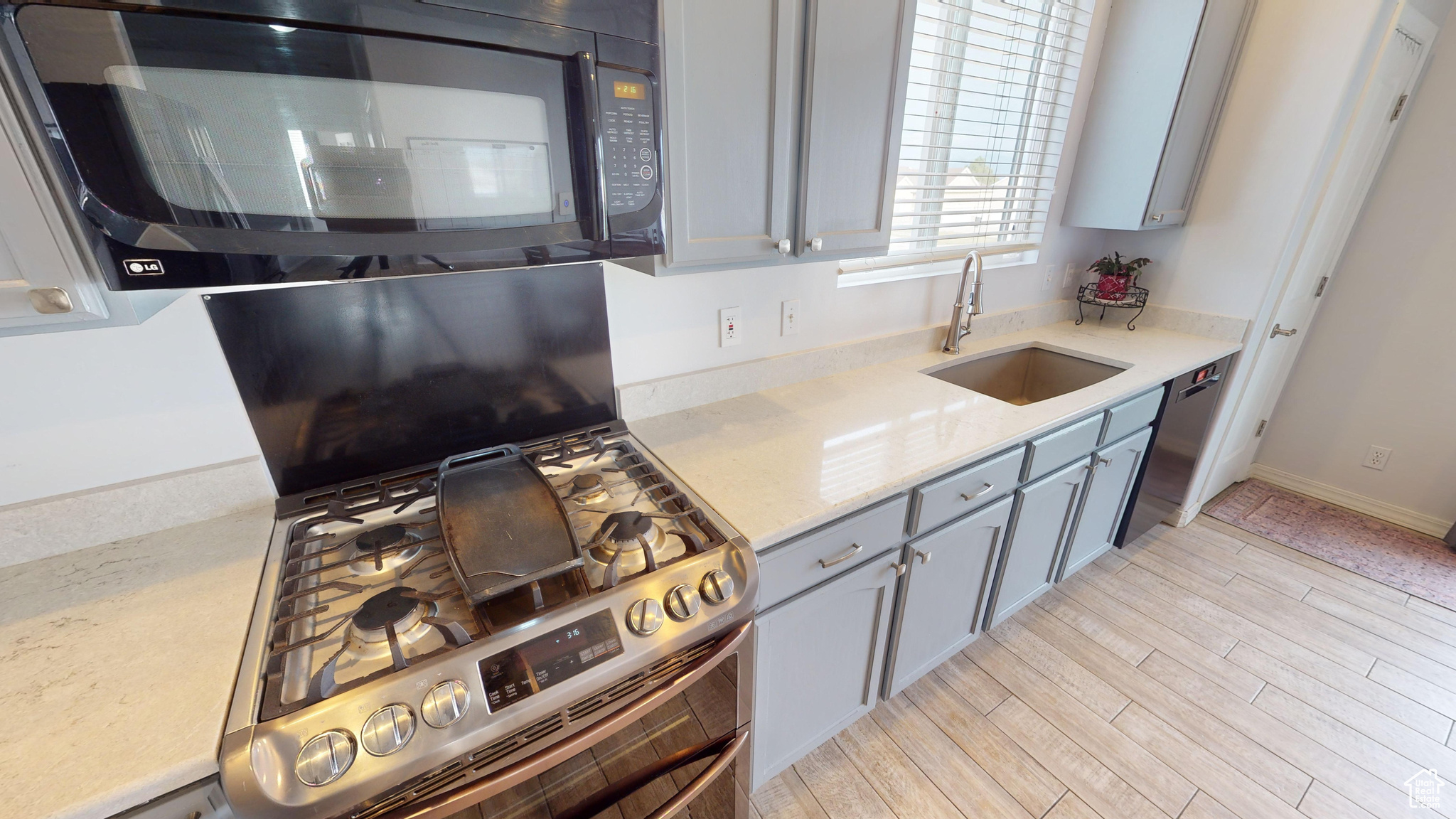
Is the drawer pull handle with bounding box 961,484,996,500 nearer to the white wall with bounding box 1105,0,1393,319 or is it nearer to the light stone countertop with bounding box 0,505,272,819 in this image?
the light stone countertop with bounding box 0,505,272,819

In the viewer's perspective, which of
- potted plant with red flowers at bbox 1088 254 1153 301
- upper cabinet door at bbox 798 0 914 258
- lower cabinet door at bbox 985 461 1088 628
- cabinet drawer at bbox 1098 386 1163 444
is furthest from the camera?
potted plant with red flowers at bbox 1088 254 1153 301

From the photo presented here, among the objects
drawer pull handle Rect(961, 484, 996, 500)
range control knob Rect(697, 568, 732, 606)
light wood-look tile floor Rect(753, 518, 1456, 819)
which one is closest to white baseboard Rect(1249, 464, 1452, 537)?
light wood-look tile floor Rect(753, 518, 1456, 819)

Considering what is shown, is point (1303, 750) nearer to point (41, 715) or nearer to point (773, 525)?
point (773, 525)

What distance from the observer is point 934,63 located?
1.83 metres

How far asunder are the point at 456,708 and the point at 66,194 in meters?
0.74

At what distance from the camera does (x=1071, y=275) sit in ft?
8.64

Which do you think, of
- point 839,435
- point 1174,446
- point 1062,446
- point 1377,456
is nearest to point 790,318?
point 839,435

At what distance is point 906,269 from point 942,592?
45.2 inches

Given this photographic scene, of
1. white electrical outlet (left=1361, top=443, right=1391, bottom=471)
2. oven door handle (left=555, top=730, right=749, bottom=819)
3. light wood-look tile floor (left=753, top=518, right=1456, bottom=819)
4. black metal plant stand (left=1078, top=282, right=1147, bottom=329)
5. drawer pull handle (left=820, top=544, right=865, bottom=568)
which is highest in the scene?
black metal plant stand (left=1078, top=282, right=1147, bottom=329)

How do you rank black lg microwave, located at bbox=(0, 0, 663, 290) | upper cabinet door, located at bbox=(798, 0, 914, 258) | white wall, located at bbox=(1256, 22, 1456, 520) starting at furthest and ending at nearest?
1. white wall, located at bbox=(1256, 22, 1456, 520)
2. upper cabinet door, located at bbox=(798, 0, 914, 258)
3. black lg microwave, located at bbox=(0, 0, 663, 290)

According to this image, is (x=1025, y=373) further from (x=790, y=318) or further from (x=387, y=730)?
(x=387, y=730)

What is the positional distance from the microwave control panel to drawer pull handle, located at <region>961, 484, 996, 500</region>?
3.54ft

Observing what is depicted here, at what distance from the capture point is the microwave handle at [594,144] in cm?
81

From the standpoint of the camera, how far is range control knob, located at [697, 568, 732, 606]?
929mm
